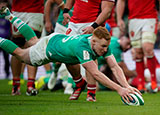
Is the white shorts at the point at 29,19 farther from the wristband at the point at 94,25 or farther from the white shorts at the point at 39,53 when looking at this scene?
the wristband at the point at 94,25

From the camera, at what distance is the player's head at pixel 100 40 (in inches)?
176

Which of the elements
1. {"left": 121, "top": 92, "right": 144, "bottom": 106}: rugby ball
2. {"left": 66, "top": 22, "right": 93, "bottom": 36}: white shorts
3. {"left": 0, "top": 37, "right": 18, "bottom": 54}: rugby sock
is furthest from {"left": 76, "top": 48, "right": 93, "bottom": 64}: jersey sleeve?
{"left": 66, "top": 22, "right": 93, "bottom": 36}: white shorts

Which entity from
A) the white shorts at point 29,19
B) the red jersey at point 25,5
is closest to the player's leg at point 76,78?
the white shorts at point 29,19

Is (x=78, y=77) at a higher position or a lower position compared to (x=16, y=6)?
lower

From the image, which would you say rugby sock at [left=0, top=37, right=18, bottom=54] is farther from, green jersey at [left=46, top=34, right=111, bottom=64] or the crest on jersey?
the crest on jersey

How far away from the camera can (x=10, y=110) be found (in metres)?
3.96

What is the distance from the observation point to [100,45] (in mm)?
4496

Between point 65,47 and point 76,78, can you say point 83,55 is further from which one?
point 76,78

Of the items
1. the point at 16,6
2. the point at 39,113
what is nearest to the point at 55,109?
the point at 39,113

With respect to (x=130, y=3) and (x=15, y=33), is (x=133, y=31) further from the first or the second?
(x=15, y=33)

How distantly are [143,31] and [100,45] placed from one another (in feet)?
10.2

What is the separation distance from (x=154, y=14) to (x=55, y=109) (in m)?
4.05

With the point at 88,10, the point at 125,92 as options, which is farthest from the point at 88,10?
the point at 125,92

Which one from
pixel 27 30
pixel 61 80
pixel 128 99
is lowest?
pixel 61 80
